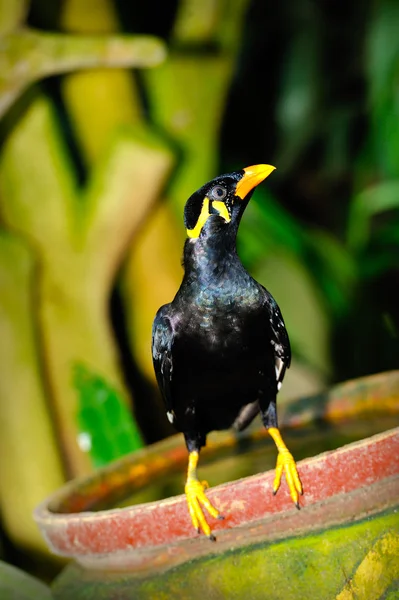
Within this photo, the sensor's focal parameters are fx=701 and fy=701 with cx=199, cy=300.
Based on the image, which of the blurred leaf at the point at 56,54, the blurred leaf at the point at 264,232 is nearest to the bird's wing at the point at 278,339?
the blurred leaf at the point at 56,54

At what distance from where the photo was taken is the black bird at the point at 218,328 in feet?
3.59

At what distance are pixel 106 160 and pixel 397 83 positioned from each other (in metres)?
1.46

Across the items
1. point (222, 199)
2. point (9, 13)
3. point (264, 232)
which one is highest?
point (9, 13)

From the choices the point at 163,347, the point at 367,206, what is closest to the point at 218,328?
the point at 163,347

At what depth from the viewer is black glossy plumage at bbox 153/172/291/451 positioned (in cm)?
111

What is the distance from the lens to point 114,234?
1.96 meters

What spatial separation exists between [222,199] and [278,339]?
0.88ft

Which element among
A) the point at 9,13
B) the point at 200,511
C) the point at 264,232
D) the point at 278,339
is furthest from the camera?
the point at 264,232

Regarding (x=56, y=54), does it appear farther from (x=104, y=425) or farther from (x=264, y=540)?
(x=264, y=540)

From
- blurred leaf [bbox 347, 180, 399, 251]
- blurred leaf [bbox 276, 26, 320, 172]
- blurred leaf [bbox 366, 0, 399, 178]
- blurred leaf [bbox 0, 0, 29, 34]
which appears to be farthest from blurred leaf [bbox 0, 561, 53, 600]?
blurred leaf [bbox 276, 26, 320, 172]

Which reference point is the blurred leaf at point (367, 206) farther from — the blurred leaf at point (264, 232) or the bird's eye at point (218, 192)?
the bird's eye at point (218, 192)

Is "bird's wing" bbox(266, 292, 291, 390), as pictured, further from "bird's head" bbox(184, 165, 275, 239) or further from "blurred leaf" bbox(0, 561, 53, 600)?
"blurred leaf" bbox(0, 561, 53, 600)

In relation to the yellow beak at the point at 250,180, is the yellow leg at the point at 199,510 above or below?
below

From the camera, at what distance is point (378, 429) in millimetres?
1324
